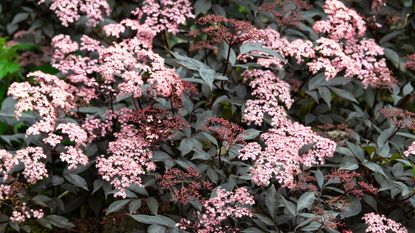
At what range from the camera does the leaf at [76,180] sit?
359cm

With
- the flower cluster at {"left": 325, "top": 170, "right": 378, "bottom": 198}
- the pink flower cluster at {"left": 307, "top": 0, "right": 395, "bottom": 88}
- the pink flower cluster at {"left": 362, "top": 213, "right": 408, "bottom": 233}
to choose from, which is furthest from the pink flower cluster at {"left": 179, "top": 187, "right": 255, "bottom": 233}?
the pink flower cluster at {"left": 307, "top": 0, "right": 395, "bottom": 88}

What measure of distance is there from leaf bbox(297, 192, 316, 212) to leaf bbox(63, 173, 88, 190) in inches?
49.3

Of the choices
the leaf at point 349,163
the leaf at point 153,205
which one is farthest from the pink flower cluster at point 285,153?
the leaf at point 153,205

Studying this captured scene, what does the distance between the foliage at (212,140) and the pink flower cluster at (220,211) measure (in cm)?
1

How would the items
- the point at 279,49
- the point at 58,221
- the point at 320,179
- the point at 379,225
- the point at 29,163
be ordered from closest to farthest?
the point at 379,225 → the point at 320,179 → the point at 29,163 → the point at 58,221 → the point at 279,49

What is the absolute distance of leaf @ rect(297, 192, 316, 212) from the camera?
313 cm

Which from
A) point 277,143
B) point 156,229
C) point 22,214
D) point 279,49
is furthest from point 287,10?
point 22,214

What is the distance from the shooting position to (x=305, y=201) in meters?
3.15

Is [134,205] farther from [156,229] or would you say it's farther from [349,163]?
[349,163]

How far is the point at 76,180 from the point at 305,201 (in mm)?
1350

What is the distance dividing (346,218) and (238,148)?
0.77 metres

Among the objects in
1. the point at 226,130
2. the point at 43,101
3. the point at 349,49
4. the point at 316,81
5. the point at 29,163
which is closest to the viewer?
the point at 226,130

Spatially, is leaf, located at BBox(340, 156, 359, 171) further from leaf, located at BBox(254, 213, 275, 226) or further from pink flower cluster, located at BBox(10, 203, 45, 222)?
pink flower cluster, located at BBox(10, 203, 45, 222)

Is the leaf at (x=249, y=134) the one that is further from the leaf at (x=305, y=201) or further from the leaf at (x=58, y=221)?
the leaf at (x=58, y=221)
